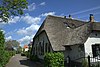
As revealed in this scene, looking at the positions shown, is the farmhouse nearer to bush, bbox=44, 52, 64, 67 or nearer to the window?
the window

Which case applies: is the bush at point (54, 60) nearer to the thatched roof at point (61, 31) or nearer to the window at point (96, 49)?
the window at point (96, 49)

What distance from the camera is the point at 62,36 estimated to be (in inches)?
1367

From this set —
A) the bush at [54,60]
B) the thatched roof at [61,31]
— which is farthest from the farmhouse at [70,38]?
the bush at [54,60]

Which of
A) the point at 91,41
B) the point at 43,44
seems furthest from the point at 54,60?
the point at 43,44

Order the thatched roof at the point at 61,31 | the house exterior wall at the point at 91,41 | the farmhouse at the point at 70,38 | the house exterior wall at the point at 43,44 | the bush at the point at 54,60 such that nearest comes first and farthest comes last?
the bush at the point at 54,60 < the house exterior wall at the point at 91,41 < the farmhouse at the point at 70,38 < the thatched roof at the point at 61,31 < the house exterior wall at the point at 43,44

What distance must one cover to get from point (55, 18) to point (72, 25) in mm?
3924

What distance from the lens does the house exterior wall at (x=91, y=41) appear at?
25050 mm

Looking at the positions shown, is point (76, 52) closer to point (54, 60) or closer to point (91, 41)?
point (91, 41)

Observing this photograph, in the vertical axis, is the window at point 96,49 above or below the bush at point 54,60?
above

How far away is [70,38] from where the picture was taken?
105 feet

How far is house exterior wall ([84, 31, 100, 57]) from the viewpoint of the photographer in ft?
82.2

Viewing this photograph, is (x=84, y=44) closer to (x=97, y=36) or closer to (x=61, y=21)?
(x=97, y=36)

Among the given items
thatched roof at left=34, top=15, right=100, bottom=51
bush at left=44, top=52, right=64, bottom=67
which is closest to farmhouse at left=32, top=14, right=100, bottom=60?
thatched roof at left=34, top=15, right=100, bottom=51

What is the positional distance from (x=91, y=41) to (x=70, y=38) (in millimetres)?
7065
